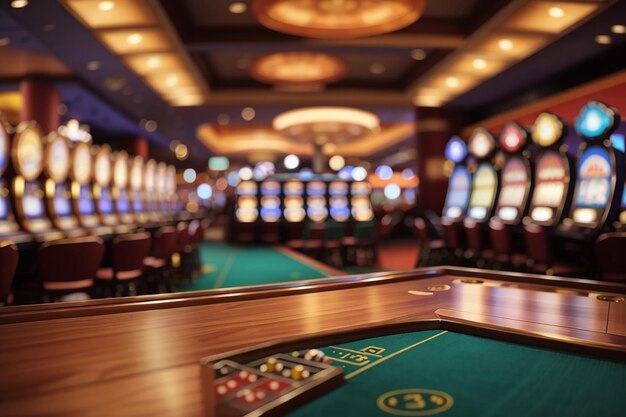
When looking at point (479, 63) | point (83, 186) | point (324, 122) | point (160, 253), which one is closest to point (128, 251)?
point (160, 253)

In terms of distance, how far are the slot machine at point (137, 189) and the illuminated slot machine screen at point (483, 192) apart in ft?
16.5

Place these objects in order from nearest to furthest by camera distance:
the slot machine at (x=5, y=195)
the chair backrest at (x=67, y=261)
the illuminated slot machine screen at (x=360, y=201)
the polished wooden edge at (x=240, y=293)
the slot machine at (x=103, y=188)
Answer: the polished wooden edge at (x=240, y=293), the chair backrest at (x=67, y=261), the slot machine at (x=5, y=195), the slot machine at (x=103, y=188), the illuminated slot machine screen at (x=360, y=201)

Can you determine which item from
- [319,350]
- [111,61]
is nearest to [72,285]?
[319,350]

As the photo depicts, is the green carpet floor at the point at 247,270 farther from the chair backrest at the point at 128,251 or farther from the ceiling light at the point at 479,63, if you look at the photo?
the ceiling light at the point at 479,63

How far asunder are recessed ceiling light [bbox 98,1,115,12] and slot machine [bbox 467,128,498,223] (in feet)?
16.0

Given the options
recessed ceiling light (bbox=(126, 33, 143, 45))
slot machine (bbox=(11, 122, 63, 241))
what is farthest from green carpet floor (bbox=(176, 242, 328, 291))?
recessed ceiling light (bbox=(126, 33, 143, 45))

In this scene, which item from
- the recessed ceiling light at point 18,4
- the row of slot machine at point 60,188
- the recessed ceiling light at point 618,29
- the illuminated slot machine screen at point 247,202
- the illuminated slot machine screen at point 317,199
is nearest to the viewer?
the row of slot machine at point 60,188

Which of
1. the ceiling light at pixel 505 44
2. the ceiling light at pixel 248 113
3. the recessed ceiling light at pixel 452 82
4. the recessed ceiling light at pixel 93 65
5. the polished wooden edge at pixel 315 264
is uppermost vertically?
the recessed ceiling light at pixel 93 65

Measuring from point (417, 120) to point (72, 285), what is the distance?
8.40 metres

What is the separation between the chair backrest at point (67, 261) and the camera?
307 centimetres

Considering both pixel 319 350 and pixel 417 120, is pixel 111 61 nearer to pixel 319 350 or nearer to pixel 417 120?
pixel 417 120

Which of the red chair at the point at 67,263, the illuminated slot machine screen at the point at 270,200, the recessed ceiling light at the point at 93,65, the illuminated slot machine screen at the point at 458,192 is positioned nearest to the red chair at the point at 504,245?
the illuminated slot machine screen at the point at 458,192

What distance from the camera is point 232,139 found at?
1759 centimetres

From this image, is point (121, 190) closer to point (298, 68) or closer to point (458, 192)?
point (298, 68)
